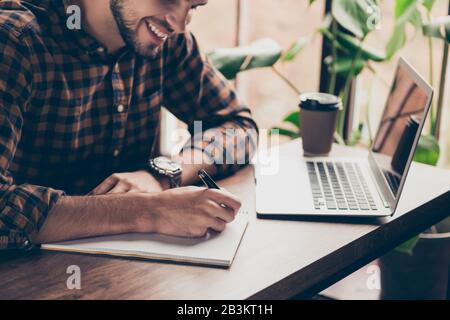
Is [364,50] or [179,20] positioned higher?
[179,20]

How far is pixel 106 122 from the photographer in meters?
1.36

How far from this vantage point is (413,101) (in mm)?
1256

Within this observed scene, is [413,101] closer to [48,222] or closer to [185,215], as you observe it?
[185,215]

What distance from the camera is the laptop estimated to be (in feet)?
3.76

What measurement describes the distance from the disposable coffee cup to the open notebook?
53cm

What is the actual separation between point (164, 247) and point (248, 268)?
0.47ft

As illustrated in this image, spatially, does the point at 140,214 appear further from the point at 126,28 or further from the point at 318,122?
the point at 318,122

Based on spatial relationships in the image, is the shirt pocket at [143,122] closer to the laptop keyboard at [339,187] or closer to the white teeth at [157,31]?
the white teeth at [157,31]

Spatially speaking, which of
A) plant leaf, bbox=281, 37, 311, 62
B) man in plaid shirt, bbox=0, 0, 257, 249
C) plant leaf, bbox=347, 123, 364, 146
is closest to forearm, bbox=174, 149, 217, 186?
man in plaid shirt, bbox=0, 0, 257, 249

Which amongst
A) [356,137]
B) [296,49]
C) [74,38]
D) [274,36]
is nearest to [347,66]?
[296,49]

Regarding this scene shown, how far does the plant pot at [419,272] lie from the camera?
5.02ft

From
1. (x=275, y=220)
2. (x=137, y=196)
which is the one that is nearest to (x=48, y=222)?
(x=137, y=196)
